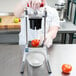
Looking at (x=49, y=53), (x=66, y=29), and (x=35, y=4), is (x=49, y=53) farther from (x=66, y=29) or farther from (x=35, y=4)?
(x=66, y=29)

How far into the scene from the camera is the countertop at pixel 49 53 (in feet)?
2.82

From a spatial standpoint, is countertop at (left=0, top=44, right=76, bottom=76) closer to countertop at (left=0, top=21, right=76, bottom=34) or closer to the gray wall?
countertop at (left=0, top=21, right=76, bottom=34)

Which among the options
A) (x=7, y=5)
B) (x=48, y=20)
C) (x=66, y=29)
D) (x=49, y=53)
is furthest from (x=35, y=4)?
(x=7, y=5)

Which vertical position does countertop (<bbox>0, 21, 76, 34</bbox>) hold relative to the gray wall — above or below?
below

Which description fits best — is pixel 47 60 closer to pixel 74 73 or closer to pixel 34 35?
pixel 74 73

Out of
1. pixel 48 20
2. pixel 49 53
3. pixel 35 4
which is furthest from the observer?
pixel 48 20

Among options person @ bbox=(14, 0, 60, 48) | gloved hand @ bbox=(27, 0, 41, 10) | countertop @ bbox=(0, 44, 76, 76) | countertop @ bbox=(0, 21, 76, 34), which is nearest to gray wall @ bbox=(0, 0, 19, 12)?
countertop @ bbox=(0, 21, 76, 34)

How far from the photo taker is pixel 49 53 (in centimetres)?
107

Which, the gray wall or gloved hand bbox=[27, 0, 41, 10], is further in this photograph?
the gray wall

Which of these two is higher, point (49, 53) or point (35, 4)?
point (35, 4)

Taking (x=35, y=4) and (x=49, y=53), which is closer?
(x=35, y=4)

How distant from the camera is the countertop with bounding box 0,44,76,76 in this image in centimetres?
86

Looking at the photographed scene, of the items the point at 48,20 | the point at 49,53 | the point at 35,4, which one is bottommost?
the point at 49,53

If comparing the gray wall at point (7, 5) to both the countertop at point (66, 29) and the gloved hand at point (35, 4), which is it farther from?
the gloved hand at point (35, 4)
